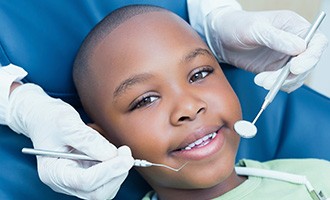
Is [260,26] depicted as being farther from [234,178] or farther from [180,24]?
[234,178]

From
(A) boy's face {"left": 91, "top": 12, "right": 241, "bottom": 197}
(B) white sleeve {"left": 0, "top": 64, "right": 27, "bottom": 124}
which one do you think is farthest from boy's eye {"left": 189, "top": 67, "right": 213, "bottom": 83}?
(B) white sleeve {"left": 0, "top": 64, "right": 27, "bottom": 124}

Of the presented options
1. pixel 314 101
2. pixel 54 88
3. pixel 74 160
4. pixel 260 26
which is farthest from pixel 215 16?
pixel 74 160

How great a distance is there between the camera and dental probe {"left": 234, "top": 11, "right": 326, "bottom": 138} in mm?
997

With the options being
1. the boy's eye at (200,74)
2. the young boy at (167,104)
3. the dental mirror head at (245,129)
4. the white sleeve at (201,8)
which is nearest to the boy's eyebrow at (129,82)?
the young boy at (167,104)

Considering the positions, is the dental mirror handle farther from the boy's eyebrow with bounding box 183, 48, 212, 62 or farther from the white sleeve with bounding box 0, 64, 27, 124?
the white sleeve with bounding box 0, 64, 27, 124

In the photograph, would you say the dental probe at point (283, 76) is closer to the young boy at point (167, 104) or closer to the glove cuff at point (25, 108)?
the young boy at point (167, 104)

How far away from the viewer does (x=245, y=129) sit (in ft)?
3.28

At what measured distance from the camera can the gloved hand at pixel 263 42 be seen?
115cm

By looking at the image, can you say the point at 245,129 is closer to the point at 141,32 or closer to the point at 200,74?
the point at 200,74

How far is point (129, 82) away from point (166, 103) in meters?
0.09

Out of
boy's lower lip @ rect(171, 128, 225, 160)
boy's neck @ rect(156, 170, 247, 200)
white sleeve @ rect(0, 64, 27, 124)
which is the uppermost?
white sleeve @ rect(0, 64, 27, 124)

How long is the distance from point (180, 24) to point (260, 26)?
0.65ft

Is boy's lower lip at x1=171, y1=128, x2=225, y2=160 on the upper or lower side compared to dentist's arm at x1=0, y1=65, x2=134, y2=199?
lower

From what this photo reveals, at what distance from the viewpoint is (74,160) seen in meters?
1.02
